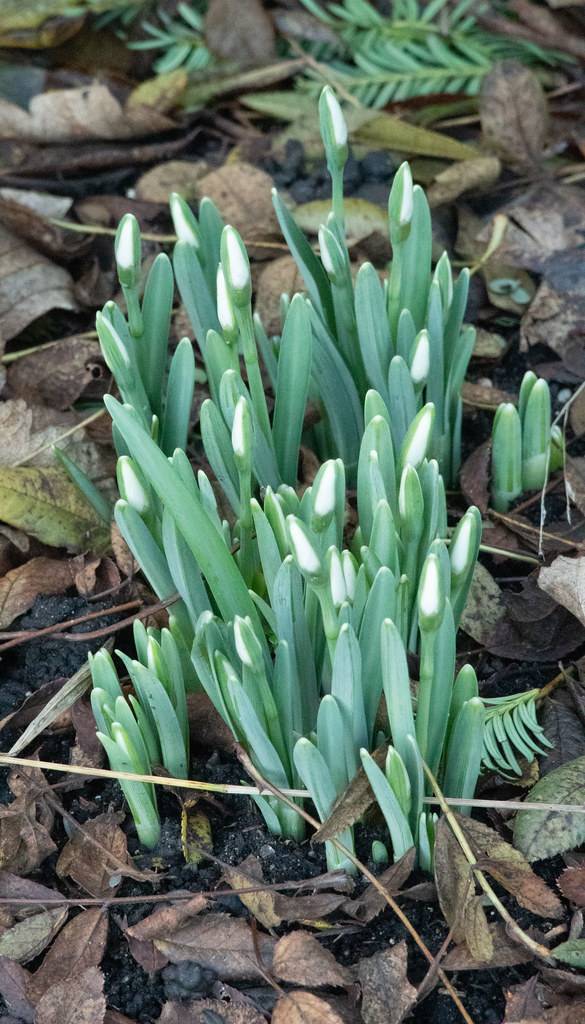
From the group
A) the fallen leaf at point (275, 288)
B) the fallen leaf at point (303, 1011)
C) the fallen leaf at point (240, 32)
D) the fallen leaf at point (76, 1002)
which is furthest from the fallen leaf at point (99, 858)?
the fallen leaf at point (240, 32)

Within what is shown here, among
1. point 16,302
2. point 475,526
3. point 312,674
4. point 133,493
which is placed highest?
point 475,526

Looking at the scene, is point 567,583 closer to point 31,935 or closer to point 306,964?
point 306,964

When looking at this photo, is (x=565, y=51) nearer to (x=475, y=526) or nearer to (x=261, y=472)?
(x=261, y=472)


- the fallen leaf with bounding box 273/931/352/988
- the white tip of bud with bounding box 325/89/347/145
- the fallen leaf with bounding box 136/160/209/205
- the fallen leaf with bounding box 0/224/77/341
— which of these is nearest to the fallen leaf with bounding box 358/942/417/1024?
the fallen leaf with bounding box 273/931/352/988

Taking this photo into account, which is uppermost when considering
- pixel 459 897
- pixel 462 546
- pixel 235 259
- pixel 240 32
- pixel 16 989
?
pixel 235 259

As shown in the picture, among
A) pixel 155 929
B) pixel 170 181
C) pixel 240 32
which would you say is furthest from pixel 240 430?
pixel 240 32

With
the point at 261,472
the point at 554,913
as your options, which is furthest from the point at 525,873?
the point at 261,472
